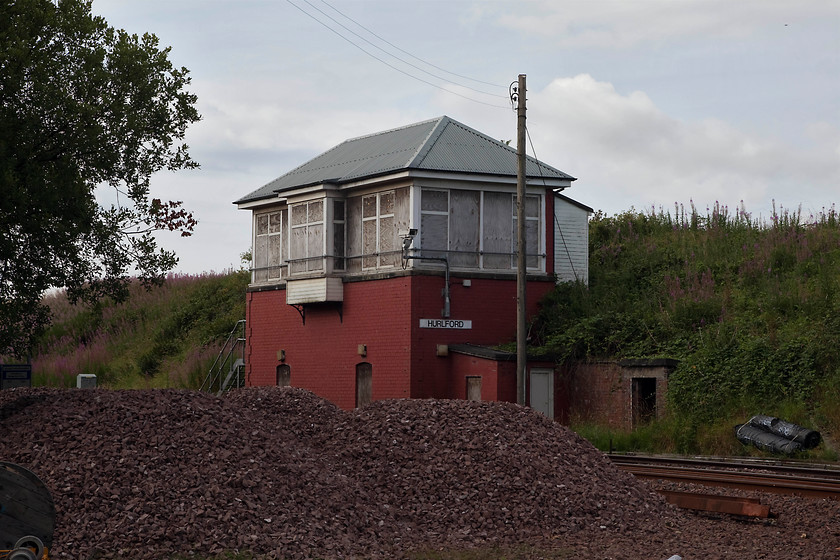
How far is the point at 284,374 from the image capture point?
34.2m

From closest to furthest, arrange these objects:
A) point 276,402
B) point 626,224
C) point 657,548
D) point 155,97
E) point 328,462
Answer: point 657,548
point 328,462
point 276,402
point 155,97
point 626,224

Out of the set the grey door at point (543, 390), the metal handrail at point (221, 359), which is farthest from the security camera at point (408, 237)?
the metal handrail at point (221, 359)

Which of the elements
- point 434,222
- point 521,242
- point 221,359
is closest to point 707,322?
point 521,242

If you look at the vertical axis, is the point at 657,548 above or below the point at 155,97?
below

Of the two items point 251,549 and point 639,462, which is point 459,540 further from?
point 639,462

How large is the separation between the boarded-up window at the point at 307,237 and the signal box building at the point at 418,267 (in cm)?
5

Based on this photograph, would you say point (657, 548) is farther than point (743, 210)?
No

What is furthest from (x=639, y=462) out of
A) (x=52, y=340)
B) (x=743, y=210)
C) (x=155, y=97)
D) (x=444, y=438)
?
(x=52, y=340)

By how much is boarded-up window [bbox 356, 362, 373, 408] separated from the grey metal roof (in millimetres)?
5580

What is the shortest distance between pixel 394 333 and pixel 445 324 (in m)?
1.46

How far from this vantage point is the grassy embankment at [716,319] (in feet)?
75.8

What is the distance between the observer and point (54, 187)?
57.9 ft

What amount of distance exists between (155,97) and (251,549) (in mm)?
11776

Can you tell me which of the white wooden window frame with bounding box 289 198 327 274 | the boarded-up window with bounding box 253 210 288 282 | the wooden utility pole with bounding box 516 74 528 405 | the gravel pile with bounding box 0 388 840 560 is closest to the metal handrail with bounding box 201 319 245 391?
the boarded-up window with bounding box 253 210 288 282
